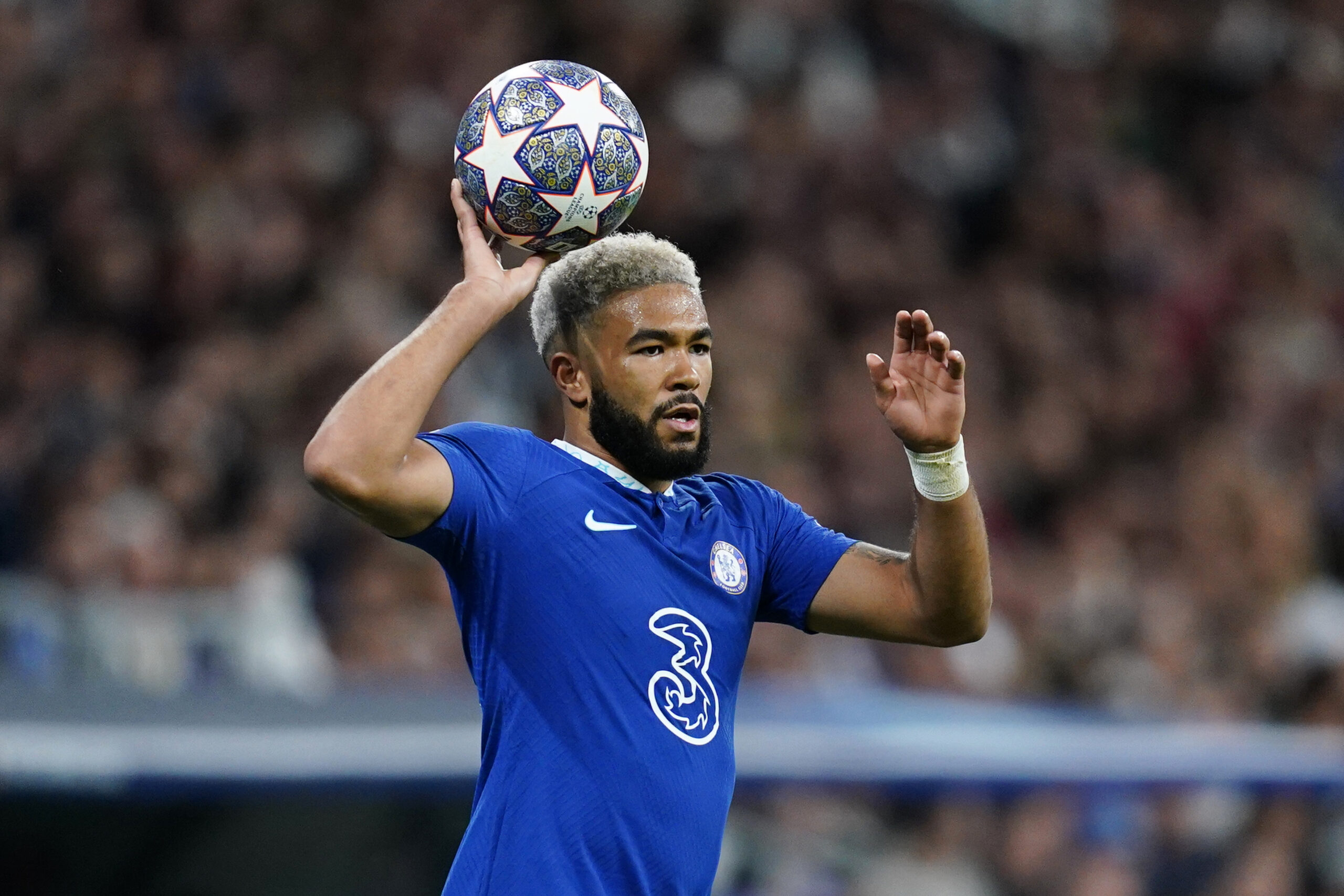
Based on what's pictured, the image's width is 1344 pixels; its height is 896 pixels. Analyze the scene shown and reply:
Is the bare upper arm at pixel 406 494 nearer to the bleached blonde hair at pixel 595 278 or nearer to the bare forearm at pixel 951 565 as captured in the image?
the bleached blonde hair at pixel 595 278

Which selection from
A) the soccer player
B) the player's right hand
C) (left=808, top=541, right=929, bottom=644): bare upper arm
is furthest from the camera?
(left=808, top=541, right=929, bottom=644): bare upper arm

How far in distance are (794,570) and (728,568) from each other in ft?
0.79

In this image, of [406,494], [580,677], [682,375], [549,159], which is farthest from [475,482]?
[549,159]

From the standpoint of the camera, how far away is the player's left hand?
385 centimetres

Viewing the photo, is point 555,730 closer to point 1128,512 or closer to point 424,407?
point 424,407

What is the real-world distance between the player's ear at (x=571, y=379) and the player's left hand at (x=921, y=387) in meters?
0.61

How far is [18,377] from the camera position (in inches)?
339

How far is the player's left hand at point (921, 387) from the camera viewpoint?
12.6 ft

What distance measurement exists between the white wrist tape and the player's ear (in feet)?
2.31

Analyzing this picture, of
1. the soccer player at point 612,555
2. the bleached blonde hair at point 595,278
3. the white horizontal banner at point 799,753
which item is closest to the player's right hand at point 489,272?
the soccer player at point 612,555

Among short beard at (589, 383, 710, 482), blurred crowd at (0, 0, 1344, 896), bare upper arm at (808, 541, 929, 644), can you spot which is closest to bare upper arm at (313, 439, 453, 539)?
short beard at (589, 383, 710, 482)

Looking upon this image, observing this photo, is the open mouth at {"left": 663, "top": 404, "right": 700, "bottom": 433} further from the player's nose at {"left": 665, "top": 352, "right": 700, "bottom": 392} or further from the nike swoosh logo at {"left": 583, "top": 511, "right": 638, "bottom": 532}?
the nike swoosh logo at {"left": 583, "top": 511, "right": 638, "bottom": 532}

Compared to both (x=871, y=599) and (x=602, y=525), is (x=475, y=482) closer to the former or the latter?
(x=602, y=525)

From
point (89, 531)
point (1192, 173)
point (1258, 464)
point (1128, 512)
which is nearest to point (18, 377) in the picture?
point (89, 531)
